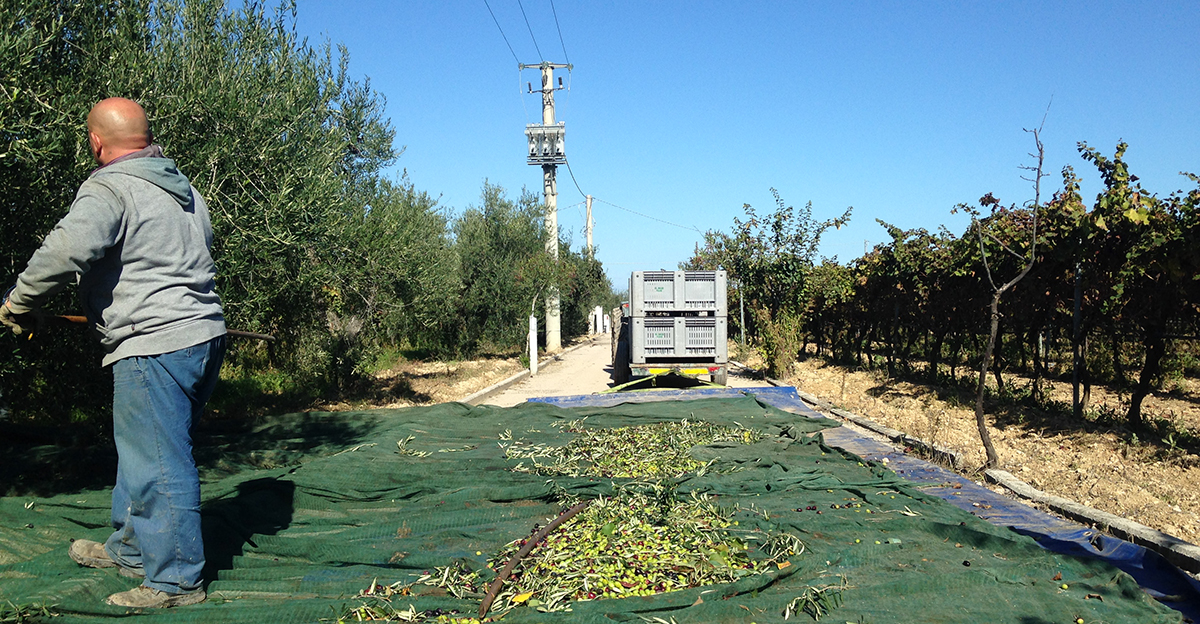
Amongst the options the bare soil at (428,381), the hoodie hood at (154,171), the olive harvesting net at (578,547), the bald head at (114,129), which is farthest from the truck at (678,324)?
the bald head at (114,129)

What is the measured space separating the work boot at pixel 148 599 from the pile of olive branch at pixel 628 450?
3.17 m

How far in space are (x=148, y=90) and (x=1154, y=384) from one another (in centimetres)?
1406

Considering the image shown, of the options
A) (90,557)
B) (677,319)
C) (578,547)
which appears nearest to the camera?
(90,557)

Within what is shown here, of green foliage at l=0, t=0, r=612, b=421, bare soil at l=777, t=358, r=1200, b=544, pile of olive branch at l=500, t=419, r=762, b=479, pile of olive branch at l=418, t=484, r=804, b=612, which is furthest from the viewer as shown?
pile of olive branch at l=500, t=419, r=762, b=479

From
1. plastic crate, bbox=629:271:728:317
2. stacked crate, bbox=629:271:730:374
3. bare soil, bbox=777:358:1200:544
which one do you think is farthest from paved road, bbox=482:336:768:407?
bare soil, bbox=777:358:1200:544

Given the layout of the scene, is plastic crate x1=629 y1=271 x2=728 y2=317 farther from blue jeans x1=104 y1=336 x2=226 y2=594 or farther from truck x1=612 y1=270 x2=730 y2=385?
blue jeans x1=104 y1=336 x2=226 y2=594

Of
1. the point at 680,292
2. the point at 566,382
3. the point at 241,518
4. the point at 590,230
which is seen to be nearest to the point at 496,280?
the point at 566,382

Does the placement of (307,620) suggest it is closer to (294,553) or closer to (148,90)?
(294,553)

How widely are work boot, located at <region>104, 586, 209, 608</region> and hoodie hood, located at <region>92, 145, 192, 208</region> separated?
5.65ft

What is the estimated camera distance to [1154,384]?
1217 centimetres

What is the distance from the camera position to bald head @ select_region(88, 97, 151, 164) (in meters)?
3.44

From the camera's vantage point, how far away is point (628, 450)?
24.5 ft

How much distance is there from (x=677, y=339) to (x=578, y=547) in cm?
1065

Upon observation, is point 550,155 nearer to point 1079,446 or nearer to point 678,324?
point 678,324
